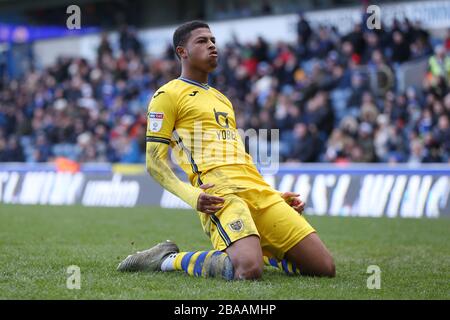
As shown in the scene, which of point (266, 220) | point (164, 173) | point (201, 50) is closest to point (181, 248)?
point (266, 220)

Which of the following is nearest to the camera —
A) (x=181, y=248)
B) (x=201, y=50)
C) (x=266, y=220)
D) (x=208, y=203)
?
(x=208, y=203)

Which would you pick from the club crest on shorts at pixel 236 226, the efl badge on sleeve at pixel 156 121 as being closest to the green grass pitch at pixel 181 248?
the club crest on shorts at pixel 236 226

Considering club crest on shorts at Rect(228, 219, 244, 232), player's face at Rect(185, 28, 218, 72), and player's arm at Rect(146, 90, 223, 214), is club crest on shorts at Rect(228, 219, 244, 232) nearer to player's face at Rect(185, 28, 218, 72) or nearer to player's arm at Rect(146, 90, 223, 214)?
player's arm at Rect(146, 90, 223, 214)

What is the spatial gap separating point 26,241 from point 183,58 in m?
3.56

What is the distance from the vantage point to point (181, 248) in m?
9.39

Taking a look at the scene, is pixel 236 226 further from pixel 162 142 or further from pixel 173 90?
pixel 173 90

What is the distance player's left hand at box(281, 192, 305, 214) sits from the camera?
299 inches

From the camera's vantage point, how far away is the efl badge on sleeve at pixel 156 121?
702 cm

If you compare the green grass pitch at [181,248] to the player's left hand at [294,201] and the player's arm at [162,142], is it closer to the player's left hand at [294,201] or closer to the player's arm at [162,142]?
the player's left hand at [294,201]

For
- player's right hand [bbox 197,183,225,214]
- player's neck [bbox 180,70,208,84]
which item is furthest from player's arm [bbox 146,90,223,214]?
player's neck [bbox 180,70,208,84]

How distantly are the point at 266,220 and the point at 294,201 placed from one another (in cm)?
59

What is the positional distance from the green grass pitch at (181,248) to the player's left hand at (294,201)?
64 centimetres

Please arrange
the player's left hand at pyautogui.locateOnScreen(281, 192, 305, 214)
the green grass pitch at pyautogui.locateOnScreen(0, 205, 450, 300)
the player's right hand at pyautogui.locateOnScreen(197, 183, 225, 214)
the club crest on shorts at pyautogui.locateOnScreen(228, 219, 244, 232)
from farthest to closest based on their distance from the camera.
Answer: the player's left hand at pyautogui.locateOnScreen(281, 192, 305, 214) < the club crest on shorts at pyautogui.locateOnScreen(228, 219, 244, 232) < the player's right hand at pyautogui.locateOnScreen(197, 183, 225, 214) < the green grass pitch at pyautogui.locateOnScreen(0, 205, 450, 300)
